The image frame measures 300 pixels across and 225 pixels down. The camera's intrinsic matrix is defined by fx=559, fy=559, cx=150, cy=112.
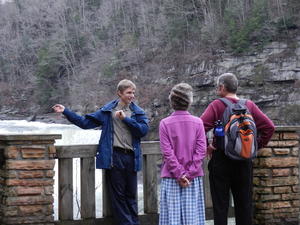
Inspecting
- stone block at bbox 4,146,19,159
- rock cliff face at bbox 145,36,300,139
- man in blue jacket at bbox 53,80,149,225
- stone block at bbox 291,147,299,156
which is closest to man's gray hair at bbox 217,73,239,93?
man in blue jacket at bbox 53,80,149,225

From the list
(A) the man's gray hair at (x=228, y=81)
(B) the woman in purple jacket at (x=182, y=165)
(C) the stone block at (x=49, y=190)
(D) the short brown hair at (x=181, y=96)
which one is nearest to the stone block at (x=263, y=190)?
(B) the woman in purple jacket at (x=182, y=165)

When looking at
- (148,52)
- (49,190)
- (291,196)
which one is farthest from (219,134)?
(148,52)

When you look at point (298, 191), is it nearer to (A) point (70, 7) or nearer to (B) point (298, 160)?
(B) point (298, 160)

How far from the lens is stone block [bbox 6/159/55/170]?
16.4ft

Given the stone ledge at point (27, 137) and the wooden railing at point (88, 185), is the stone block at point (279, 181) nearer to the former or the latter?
the wooden railing at point (88, 185)

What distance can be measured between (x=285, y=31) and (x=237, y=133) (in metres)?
47.9

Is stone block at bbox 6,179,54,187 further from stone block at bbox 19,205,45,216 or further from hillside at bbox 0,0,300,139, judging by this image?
hillside at bbox 0,0,300,139

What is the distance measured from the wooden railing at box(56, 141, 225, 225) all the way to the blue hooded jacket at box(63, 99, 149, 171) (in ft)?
0.80

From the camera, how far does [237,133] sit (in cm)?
474

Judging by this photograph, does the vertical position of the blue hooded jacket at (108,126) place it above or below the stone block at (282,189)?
above

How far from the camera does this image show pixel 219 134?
16.1ft

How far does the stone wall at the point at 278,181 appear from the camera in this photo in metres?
5.74

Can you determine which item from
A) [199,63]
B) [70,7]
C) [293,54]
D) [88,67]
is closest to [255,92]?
[293,54]

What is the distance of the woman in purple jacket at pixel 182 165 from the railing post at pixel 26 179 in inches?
42.5
